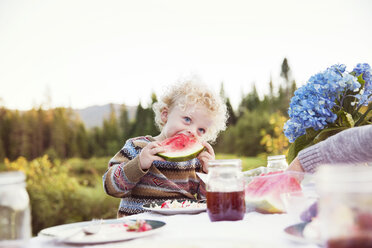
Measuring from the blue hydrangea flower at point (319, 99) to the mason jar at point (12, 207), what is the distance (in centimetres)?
138

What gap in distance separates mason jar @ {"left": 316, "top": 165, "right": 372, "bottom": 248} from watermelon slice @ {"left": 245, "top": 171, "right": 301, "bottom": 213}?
19.2 inches

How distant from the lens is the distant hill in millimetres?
7969

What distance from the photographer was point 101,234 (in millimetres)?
1140

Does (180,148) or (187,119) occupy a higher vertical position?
(187,119)

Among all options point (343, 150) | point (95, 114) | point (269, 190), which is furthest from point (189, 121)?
point (95, 114)

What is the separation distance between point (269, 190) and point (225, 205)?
0.65 ft

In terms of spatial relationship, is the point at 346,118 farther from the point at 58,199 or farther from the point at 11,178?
the point at 58,199

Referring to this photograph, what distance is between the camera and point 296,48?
23.3ft

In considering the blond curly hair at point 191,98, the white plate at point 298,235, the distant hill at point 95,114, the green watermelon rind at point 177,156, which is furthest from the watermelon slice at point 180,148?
the distant hill at point 95,114

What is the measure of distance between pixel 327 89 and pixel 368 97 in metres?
0.32

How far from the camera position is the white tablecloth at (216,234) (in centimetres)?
96

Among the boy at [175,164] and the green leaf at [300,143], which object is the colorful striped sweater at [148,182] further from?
the green leaf at [300,143]

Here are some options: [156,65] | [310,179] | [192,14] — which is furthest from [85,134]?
[310,179]

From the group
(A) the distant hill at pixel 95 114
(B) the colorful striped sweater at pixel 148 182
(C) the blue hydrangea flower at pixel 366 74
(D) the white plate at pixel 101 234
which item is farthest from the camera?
(A) the distant hill at pixel 95 114
